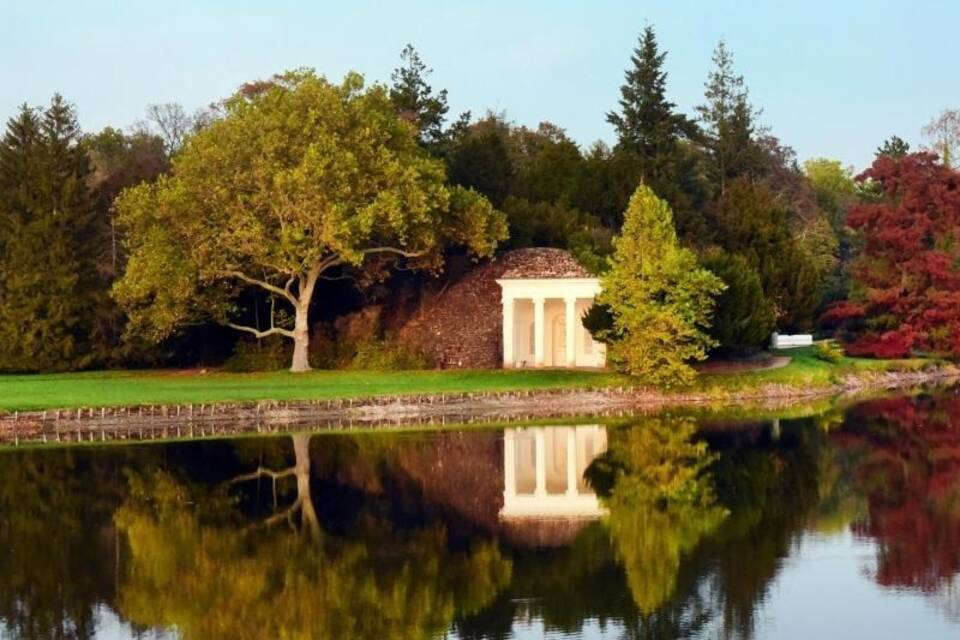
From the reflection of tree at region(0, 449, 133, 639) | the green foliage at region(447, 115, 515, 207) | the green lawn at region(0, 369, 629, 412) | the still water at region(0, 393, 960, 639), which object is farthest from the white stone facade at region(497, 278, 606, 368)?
the reflection of tree at region(0, 449, 133, 639)

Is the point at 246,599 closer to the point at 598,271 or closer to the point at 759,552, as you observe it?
the point at 759,552

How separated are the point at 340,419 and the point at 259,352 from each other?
1585 cm

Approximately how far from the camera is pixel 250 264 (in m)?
57.0

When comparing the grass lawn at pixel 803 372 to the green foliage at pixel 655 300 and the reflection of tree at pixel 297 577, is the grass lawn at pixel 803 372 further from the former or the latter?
the reflection of tree at pixel 297 577

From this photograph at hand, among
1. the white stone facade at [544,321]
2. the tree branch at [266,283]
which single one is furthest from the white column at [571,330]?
the tree branch at [266,283]

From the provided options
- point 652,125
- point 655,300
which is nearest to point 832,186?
point 652,125

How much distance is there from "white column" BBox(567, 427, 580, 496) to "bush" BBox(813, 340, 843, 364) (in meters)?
24.3

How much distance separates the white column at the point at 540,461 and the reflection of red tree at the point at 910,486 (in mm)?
6511

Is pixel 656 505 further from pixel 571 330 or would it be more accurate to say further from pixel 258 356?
pixel 258 356

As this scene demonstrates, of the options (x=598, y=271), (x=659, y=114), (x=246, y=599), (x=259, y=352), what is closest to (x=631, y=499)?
(x=246, y=599)

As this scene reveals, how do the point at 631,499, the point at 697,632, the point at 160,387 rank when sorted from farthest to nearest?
1. the point at 160,387
2. the point at 631,499
3. the point at 697,632

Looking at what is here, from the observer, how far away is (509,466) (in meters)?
33.1

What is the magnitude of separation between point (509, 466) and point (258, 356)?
97.0 ft

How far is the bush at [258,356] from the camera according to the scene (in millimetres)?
60500
